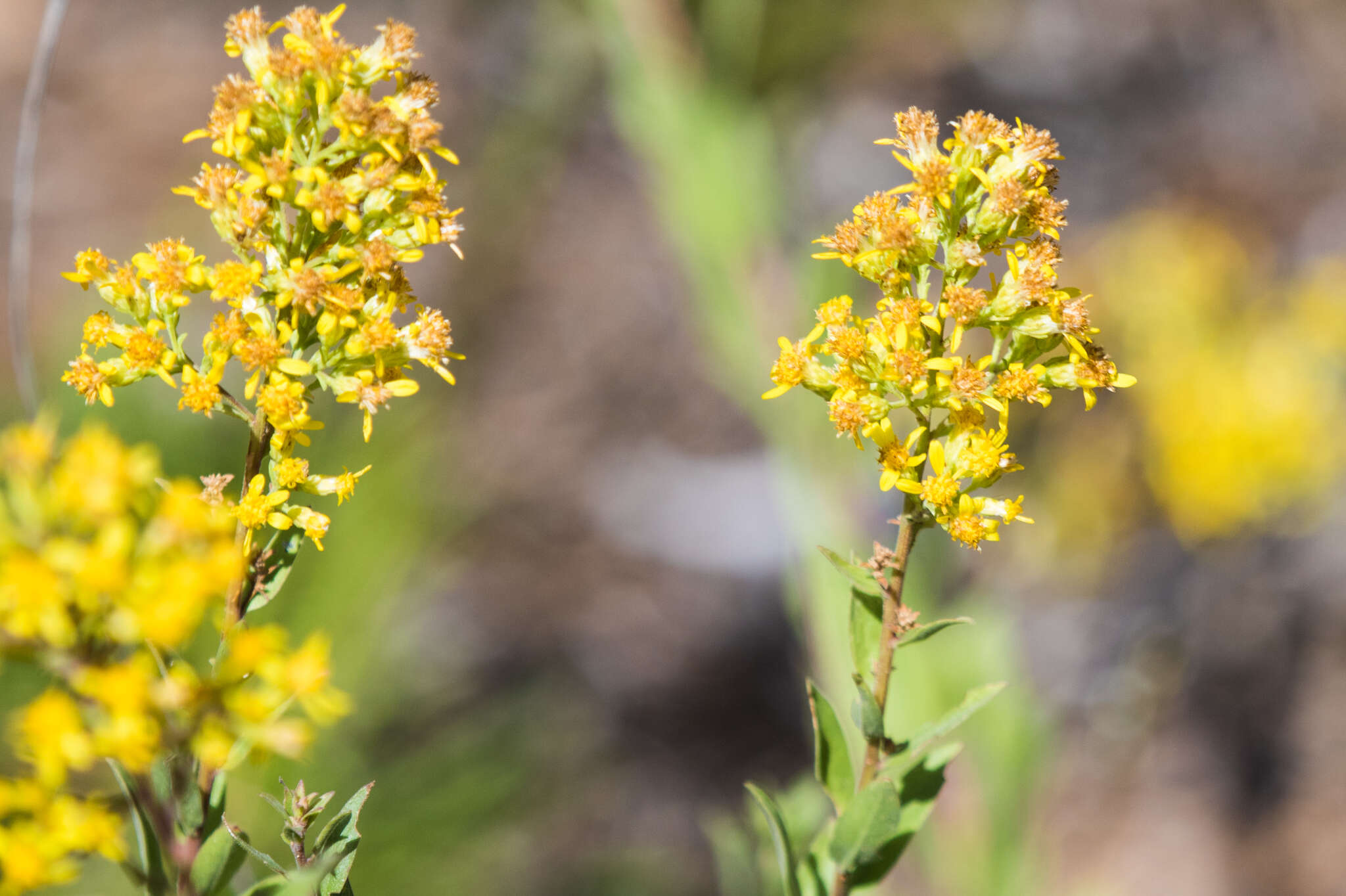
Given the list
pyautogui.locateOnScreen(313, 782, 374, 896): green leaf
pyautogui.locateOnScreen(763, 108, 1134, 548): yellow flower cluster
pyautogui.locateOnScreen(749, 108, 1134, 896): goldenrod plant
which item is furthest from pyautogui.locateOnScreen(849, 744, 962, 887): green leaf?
pyautogui.locateOnScreen(313, 782, 374, 896): green leaf

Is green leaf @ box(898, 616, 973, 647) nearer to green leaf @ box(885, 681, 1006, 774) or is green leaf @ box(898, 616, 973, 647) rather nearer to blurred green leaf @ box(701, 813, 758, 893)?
green leaf @ box(885, 681, 1006, 774)

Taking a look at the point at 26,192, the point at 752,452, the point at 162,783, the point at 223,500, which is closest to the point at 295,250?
the point at 223,500

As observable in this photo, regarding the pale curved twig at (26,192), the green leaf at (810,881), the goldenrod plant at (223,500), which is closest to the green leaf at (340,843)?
the goldenrod plant at (223,500)

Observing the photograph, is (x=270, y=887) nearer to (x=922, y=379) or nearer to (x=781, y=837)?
(x=781, y=837)

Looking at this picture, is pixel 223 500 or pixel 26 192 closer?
pixel 223 500

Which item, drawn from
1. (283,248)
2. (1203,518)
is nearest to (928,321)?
(283,248)

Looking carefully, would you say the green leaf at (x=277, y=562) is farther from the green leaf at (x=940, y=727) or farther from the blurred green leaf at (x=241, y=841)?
the green leaf at (x=940, y=727)
